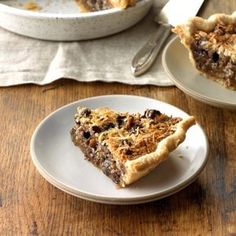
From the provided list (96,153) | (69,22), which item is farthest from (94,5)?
(96,153)

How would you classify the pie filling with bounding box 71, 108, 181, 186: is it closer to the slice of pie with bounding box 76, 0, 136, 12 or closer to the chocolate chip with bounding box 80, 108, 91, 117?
the chocolate chip with bounding box 80, 108, 91, 117

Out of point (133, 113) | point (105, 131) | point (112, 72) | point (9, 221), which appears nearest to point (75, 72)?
point (112, 72)

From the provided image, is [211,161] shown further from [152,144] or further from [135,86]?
[135,86]

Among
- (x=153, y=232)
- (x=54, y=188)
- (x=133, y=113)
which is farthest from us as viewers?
(x=133, y=113)

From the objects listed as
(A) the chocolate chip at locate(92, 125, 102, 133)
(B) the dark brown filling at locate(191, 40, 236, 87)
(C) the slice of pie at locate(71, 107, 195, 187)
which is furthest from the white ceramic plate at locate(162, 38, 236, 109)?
(A) the chocolate chip at locate(92, 125, 102, 133)

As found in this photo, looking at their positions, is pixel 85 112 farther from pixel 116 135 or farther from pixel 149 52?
pixel 149 52

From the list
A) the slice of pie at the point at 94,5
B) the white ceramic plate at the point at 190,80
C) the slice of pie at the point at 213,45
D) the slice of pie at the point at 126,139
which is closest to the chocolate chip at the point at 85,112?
the slice of pie at the point at 126,139
